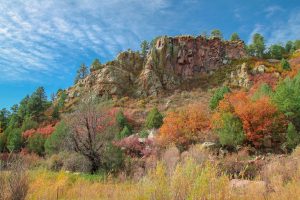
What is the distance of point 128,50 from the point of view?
70.7 m

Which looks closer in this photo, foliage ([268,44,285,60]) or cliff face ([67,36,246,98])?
cliff face ([67,36,246,98])

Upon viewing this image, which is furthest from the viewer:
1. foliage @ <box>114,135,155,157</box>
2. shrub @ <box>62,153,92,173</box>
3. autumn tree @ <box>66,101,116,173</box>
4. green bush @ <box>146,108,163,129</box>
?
green bush @ <box>146,108,163,129</box>

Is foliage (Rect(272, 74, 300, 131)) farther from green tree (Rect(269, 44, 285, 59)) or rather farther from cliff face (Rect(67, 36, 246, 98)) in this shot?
green tree (Rect(269, 44, 285, 59))

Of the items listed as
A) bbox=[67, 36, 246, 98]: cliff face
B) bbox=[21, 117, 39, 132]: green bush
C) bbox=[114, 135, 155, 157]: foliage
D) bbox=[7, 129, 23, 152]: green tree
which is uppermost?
bbox=[67, 36, 246, 98]: cliff face

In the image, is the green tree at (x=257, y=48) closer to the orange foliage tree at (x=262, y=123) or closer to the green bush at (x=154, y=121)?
the green bush at (x=154, y=121)

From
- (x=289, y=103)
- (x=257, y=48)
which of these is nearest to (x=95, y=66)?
(x=257, y=48)

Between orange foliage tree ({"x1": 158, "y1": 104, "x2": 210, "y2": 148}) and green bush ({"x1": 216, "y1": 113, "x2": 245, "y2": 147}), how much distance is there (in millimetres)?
2947

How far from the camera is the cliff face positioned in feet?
204

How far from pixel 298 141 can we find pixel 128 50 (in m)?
50.6

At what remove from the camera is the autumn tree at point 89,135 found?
20344 millimetres

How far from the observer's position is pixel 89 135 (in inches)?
799

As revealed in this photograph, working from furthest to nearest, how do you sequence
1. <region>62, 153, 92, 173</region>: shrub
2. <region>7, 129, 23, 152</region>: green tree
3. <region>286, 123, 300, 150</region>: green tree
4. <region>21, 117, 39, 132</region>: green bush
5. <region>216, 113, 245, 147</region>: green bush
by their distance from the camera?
<region>21, 117, 39, 132</region>: green bush
<region>7, 129, 23, 152</region>: green tree
<region>216, 113, 245, 147</region>: green bush
<region>286, 123, 300, 150</region>: green tree
<region>62, 153, 92, 173</region>: shrub

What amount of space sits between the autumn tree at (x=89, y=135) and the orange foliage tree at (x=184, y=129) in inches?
349

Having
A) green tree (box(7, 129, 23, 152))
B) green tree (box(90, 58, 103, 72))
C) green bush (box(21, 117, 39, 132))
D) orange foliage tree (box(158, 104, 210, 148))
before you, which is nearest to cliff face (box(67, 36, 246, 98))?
green tree (box(90, 58, 103, 72))
